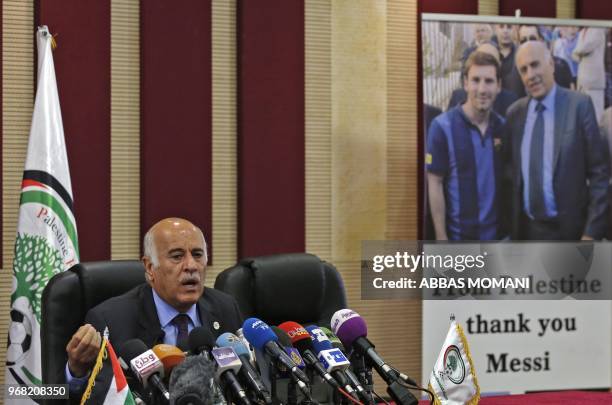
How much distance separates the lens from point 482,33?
5.08m

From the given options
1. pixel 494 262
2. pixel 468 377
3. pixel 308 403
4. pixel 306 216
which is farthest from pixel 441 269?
pixel 308 403

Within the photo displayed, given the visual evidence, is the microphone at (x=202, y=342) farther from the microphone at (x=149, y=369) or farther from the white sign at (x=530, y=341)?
the white sign at (x=530, y=341)

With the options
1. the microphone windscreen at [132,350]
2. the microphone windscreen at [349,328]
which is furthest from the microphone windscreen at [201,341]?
the microphone windscreen at [349,328]

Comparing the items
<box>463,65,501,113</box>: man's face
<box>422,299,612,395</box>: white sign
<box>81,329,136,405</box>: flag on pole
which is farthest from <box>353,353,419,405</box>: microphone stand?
<box>463,65,501,113</box>: man's face

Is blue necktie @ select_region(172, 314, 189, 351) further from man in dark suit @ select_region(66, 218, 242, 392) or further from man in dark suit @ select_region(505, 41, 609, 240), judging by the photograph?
man in dark suit @ select_region(505, 41, 609, 240)

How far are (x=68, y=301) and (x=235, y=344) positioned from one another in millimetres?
1130

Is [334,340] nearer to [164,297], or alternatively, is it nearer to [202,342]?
[202,342]

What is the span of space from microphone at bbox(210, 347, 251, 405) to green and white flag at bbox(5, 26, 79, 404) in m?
2.47

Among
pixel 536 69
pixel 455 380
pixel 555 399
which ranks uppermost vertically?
pixel 536 69

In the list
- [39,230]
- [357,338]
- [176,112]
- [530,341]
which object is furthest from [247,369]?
[530,341]

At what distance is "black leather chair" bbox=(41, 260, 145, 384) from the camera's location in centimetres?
301

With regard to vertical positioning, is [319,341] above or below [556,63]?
below

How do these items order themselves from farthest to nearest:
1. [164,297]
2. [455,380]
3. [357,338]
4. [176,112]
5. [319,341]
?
[176,112]
[164,297]
[455,380]
[357,338]
[319,341]

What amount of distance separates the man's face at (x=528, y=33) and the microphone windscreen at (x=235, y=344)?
11.5ft
